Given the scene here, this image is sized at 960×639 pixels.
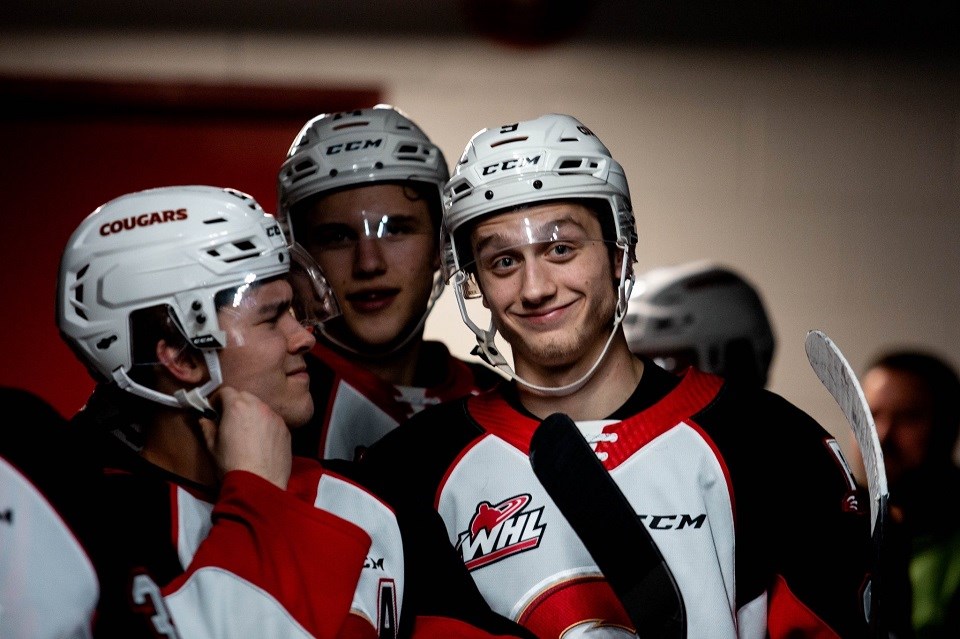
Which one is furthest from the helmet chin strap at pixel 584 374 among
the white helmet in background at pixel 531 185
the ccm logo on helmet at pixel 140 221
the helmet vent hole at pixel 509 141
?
the ccm logo on helmet at pixel 140 221

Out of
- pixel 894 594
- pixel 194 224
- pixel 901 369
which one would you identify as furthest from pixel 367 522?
pixel 901 369

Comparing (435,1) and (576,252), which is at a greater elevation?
(435,1)

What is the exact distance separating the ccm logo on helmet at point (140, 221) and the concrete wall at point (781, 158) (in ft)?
6.82

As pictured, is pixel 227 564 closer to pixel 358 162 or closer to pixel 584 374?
pixel 584 374

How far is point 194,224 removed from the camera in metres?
1.81

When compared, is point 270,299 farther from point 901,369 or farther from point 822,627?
point 901,369

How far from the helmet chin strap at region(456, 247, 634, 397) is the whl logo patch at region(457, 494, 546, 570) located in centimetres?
19

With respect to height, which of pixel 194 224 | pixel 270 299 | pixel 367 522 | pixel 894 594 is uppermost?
pixel 194 224

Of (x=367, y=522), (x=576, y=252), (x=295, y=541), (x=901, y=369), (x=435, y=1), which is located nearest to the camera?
(x=295, y=541)

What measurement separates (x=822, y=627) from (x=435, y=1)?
258cm

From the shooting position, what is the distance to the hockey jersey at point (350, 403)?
2.36 m

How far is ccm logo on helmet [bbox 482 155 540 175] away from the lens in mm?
1964

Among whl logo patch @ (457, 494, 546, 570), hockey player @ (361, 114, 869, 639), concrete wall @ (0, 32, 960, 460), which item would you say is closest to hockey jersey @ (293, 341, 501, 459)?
hockey player @ (361, 114, 869, 639)

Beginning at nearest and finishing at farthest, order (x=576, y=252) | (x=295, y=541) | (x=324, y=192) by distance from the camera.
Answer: (x=295, y=541)
(x=576, y=252)
(x=324, y=192)
